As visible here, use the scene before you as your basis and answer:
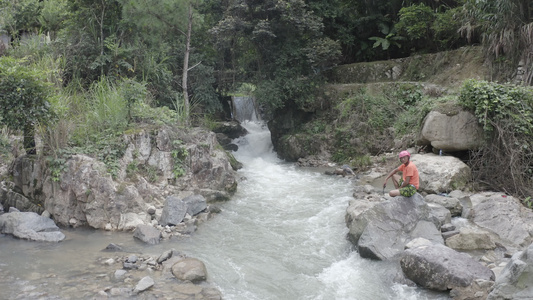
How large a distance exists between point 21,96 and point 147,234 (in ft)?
13.1

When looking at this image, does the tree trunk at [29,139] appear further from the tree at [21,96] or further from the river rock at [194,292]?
the river rock at [194,292]

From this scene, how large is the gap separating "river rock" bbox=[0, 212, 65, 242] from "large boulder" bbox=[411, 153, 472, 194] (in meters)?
8.52

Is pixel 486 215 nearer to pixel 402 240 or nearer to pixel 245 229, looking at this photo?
pixel 402 240

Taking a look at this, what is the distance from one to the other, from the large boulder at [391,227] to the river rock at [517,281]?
6.55 feet

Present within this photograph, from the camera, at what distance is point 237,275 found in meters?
6.62

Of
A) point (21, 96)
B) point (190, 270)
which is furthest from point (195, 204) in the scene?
point (21, 96)

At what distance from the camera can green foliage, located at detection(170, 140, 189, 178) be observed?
10438 mm

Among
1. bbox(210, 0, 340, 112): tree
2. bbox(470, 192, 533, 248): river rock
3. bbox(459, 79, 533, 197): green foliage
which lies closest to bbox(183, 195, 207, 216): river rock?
bbox(470, 192, 533, 248): river rock

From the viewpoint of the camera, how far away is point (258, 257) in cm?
739

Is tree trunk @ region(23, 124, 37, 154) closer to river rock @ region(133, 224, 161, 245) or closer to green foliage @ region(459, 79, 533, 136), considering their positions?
river rock @ region(133, 224, 161, 245)

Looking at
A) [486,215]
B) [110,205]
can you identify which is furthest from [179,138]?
[486,215]

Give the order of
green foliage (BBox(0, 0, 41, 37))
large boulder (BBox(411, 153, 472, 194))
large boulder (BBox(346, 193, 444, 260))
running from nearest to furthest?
large boulder (BBox(346, 193, 444, 260)) → large boulder (BBox(411, 153, 472, 194)) → green foliage (BBox(0, 0, 41, 37))

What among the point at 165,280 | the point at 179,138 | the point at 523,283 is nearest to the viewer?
the point at 523,283

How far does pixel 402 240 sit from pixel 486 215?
7.54 ft
